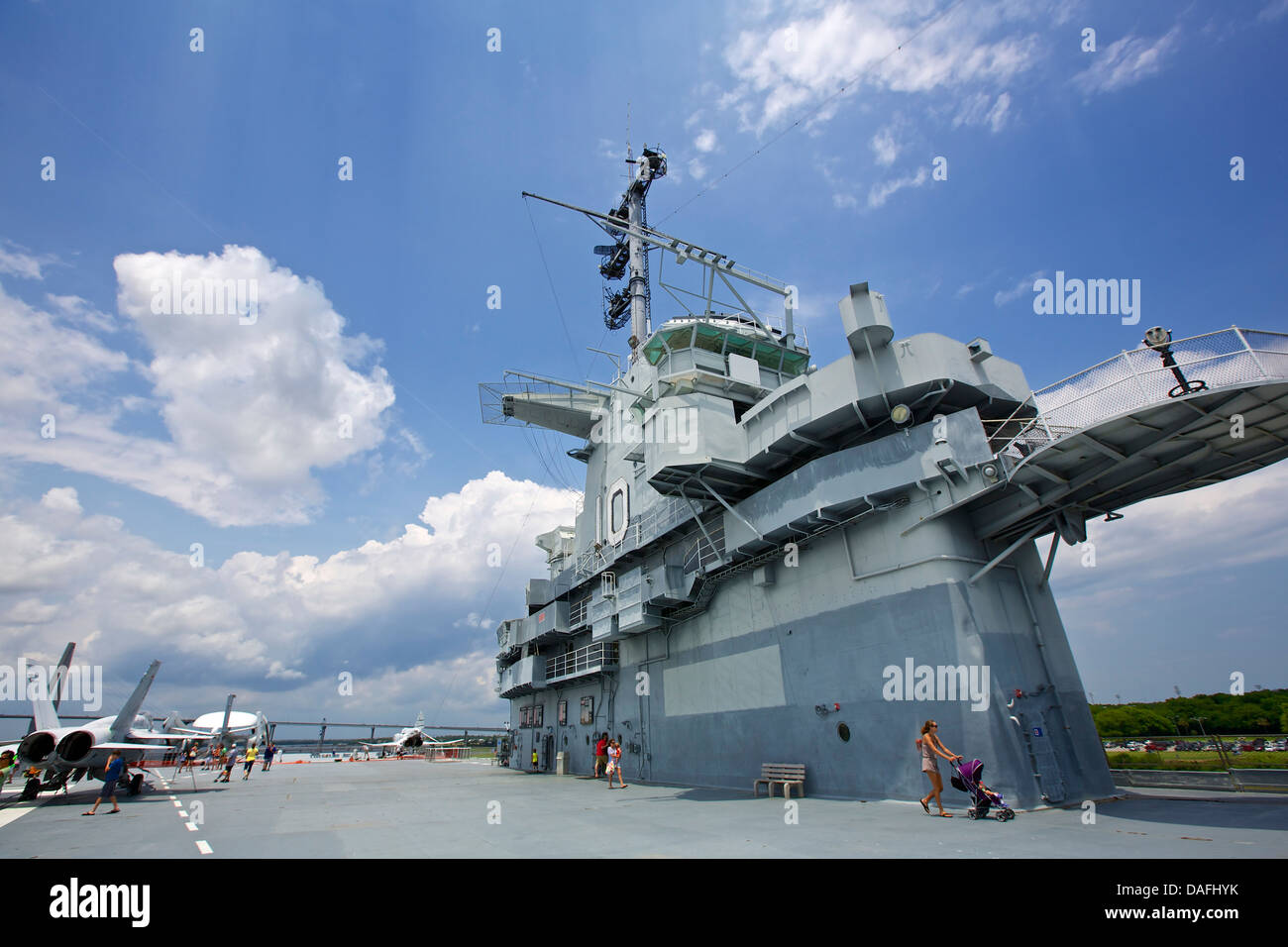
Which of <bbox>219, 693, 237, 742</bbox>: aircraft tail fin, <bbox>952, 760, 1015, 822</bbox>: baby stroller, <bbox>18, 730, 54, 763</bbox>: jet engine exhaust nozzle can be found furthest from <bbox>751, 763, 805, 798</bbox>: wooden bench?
<bbox>219, 693, 237, 742</bbox>: aircraft tail fin

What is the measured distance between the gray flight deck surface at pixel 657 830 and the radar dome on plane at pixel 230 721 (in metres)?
21.6

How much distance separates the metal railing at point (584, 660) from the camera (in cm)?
2261

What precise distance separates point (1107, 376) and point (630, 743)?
18132mm

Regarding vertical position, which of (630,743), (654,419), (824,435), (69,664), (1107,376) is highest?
(654,419)

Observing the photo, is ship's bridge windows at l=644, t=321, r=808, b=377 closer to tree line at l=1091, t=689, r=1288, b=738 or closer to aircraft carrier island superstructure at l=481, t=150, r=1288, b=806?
aircraft carrier island superstructure at l=481, t=150, r=1288, b=806

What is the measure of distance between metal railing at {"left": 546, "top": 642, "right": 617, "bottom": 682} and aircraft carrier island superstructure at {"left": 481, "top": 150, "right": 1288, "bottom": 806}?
263 centimetres

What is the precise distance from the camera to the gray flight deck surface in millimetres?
7441

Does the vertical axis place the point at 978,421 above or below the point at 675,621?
above

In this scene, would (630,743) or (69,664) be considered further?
(69,664)
